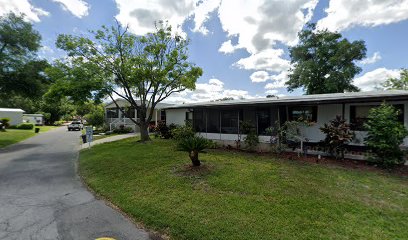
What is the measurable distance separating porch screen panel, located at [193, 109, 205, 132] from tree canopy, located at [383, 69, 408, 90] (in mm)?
29543

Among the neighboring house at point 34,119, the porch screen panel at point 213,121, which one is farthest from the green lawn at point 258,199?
the neighboring house at point 34,119

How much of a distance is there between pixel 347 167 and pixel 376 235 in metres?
4.88

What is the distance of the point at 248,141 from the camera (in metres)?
11.0

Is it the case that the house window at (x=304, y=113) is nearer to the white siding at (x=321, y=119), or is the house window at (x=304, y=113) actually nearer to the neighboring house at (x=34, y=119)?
the white siding at (x=321, y=119)

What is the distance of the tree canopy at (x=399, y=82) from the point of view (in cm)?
2764

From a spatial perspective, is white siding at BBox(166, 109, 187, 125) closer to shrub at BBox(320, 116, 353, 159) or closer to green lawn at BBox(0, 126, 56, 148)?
shrub at BBox(320, 116, 353, 159)

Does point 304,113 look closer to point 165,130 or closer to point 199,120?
point 199,120

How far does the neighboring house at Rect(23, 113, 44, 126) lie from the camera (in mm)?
45634

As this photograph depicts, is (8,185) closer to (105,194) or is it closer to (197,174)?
(105,194)

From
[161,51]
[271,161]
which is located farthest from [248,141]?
[161,51]

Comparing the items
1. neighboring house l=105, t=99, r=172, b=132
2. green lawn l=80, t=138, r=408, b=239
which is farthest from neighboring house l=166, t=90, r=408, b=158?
neighboring house l=105, t=99, r=172, b=132

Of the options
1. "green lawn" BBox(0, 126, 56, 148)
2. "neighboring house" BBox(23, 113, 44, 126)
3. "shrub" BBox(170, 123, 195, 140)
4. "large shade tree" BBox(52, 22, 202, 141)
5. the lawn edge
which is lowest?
the lawn edge

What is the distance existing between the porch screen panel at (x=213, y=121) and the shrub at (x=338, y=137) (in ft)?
21.5

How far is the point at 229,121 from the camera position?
13.3m
